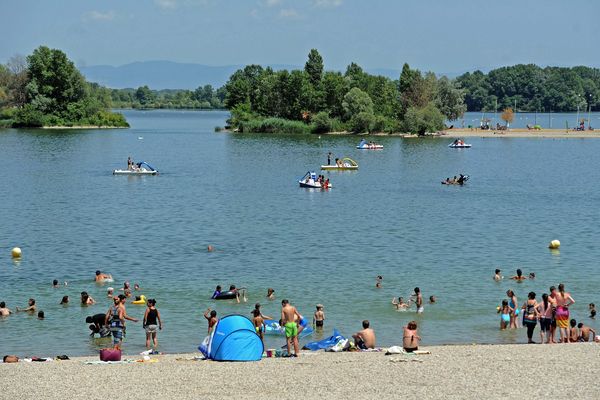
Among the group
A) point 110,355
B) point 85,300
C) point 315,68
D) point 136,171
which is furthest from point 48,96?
point 110,355

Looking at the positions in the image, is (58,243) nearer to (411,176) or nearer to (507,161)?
(411,176)

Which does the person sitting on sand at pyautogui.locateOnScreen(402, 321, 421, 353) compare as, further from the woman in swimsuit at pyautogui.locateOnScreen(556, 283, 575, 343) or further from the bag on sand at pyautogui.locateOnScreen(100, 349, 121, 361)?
the bag on sand at pyautogui.locateOnScreen(100, 349, 121, 361)

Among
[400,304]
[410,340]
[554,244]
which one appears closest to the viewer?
[410,340]

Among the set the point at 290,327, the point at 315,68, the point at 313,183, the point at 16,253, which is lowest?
the point at 16,253

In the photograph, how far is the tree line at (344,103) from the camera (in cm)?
14938

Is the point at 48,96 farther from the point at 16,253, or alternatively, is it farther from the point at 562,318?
the point at 562,318

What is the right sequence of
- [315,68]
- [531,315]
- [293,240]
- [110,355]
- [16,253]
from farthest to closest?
[315,68] < [293,240] < [16,253] < [531,315] < [110,355]

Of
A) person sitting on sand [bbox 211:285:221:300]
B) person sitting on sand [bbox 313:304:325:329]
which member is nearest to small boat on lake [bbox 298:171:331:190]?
person sitting on sand [bbox 211:285:221:300]

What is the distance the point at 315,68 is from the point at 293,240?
115 m

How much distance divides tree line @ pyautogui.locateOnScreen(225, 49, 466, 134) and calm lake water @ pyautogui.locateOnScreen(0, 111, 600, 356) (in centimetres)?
4819

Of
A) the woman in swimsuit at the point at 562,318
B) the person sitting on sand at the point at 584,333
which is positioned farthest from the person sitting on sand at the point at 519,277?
the woman in swimsuit at the point at 562,318

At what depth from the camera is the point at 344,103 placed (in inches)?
5910

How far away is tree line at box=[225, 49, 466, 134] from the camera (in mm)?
149375

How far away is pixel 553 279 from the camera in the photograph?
3922cm
